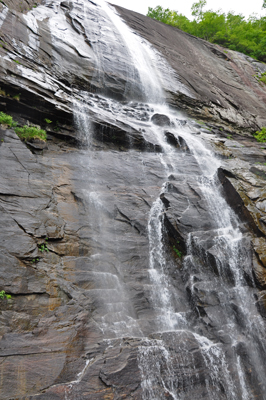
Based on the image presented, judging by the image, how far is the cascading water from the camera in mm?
6387

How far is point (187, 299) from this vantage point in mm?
8172

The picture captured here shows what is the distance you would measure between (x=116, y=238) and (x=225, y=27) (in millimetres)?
35344

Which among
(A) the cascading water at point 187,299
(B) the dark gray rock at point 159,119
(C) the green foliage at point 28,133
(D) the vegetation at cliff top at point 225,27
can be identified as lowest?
(A) the cascading water at point 187,299

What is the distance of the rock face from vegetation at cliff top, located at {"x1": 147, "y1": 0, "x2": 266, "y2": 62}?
68.2ft

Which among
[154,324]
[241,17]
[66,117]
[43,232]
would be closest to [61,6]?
[66,117]

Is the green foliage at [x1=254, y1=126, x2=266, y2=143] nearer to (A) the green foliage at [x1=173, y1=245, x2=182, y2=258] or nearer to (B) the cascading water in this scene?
(B) the cascading water

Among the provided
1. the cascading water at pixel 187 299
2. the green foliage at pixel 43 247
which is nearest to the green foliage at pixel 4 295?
the green foliage at pixel 43 247

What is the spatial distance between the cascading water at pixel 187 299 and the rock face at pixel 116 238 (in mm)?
35

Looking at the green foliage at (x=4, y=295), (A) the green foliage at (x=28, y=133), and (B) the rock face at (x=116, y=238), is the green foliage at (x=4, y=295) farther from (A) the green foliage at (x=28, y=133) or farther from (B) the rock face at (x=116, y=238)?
(A) the green foliage at (x=28, y=133)

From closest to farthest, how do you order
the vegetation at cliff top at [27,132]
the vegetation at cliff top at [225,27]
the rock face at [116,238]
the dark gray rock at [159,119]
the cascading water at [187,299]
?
the rock face at [116,238]
the cascading water at [187,299]
the vegetation at cliff top at [27,132]
the dark gray rock at [159,119]
the vegetation at cliff top at [225,27]

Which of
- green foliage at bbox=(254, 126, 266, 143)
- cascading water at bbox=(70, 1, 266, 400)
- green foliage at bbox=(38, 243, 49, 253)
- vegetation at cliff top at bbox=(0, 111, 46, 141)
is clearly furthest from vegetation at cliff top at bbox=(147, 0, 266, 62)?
green foliage at bbox=(38, 243, 49, 253)

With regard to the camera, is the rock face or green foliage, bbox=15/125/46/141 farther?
green foliage, bbox=15/125/46/141

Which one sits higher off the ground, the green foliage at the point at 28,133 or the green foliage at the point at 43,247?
the green foliage at the point at 28,133

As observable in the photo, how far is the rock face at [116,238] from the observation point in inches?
234
